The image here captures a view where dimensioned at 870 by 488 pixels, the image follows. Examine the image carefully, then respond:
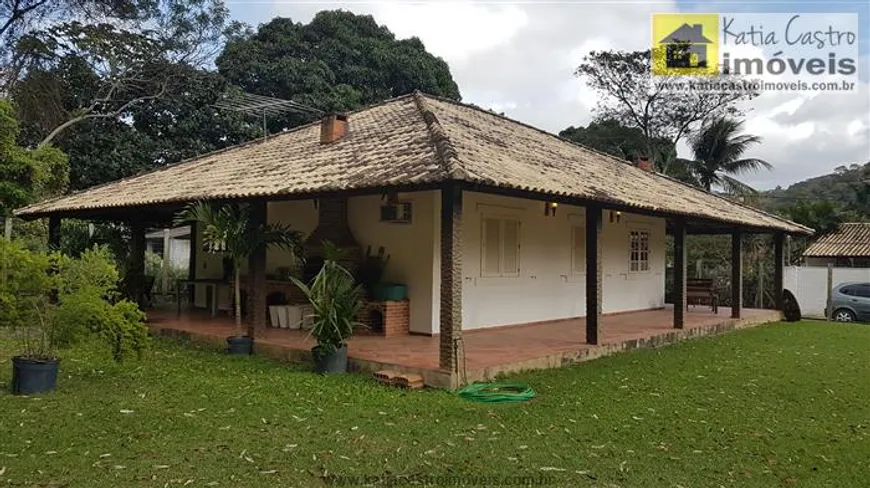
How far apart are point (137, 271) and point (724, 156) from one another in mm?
25829

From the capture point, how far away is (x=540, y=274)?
41.3ft

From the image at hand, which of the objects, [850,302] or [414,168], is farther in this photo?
[850,302]

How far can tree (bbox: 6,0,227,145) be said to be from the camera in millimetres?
20875

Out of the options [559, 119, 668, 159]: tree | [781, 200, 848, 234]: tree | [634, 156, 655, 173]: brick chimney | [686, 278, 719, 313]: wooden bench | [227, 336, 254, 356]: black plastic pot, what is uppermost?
[559, 119, 668, 159]: tree

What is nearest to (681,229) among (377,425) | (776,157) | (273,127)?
(377,425)

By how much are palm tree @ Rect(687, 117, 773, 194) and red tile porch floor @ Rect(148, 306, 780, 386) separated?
1735cm

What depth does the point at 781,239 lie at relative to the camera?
17.0 metres

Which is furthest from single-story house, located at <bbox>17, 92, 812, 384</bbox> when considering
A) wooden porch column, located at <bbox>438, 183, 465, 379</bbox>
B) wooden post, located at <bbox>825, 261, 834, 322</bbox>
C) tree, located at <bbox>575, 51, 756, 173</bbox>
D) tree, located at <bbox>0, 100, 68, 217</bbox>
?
tree, located at <bbox>575, 51, 756, 173</bbox>

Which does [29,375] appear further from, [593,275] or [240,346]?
[593,275]

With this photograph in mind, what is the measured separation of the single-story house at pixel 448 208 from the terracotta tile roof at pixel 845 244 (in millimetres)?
12002

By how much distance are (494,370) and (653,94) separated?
27.3m

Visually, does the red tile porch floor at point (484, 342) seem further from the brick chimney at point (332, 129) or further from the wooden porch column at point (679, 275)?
the brick chimney at point (332, 129)

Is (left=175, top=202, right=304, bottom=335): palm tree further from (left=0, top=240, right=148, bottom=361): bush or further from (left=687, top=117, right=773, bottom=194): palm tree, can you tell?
(left=687, top=117, right=773, bottom=194): palm tree

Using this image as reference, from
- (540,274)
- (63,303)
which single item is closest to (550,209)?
(540,274)
